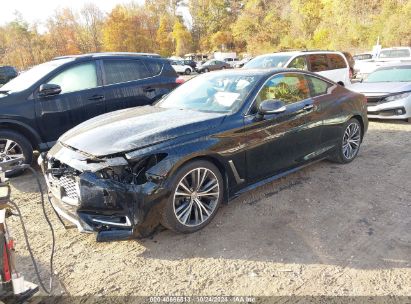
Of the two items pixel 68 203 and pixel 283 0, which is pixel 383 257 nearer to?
pixel 68 203

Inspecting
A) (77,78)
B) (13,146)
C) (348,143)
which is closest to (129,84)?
(77,78)

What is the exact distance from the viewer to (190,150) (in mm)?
3221

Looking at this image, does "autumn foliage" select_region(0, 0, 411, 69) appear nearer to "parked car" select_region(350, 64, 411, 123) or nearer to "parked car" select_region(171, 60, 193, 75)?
"parked car" select_region(171, 60, 193, 75)

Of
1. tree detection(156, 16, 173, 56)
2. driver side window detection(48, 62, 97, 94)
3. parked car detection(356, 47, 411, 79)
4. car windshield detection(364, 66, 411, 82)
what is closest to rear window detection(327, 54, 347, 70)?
car windshield detection(364, 66, 411, 82)

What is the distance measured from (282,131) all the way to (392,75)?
6.53 metres

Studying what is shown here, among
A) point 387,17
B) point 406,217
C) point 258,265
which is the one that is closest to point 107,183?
point 258,265

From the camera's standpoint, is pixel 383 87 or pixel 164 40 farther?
pixel 164 40

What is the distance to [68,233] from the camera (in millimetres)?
3506

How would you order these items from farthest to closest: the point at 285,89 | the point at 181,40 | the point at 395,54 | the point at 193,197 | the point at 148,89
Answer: the point at 181,40, the point at 395,54, the point at 148,89, the point at 285,89, the point at 193,197

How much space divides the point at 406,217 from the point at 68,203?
344cm

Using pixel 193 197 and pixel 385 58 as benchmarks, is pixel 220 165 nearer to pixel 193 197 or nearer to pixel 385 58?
pixel 193 197

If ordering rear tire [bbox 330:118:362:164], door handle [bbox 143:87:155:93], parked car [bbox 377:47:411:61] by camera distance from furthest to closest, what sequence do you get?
1. parked car [bbox 377:47:411:61]
2. door handle [bbox 143:87:155:93]
3. rear tire [bbox 330:118:362:164]

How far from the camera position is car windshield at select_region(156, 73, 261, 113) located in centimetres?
390

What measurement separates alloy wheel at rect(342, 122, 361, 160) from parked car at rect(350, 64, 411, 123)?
293 cm
